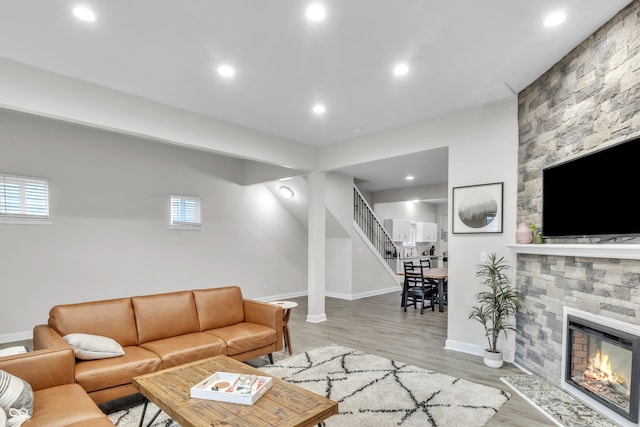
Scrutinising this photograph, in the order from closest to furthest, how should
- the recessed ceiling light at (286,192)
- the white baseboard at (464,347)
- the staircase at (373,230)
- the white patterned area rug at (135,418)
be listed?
the white patterned area rug at (135,418) < the white baseboard at (464,347) < the recessed ceiling light at (286,192) < the staircase at (373,230)

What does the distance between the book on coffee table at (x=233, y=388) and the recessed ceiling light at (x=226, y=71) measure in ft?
8.48

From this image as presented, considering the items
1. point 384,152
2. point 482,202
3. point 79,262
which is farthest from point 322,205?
point 79,262

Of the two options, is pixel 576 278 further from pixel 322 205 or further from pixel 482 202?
pixel 322 205

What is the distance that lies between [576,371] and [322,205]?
13.0ft

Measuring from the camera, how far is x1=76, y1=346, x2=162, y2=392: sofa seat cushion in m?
2.52

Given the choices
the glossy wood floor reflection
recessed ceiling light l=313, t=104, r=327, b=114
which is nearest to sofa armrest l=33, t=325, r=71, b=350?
the glossy wood floor reflection

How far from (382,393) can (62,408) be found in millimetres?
2375

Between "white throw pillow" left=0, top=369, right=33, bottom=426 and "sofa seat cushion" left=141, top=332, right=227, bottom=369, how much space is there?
3.59 ft

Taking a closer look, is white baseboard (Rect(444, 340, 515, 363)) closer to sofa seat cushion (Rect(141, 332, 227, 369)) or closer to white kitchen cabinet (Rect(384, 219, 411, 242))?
sofa seat cushion (Rect(141, 332, 227, 369))

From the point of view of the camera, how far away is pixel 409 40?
2.73 metres

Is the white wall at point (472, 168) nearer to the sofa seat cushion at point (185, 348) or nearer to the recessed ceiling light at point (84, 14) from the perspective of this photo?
the sofa seat cushion at point (185, 348)

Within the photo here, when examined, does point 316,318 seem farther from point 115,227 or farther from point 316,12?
point 316,12

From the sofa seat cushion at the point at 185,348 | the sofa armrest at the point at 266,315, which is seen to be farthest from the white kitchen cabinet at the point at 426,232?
the sofa seat cushion at the point at 185,348

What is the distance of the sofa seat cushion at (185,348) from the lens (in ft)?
9.80
